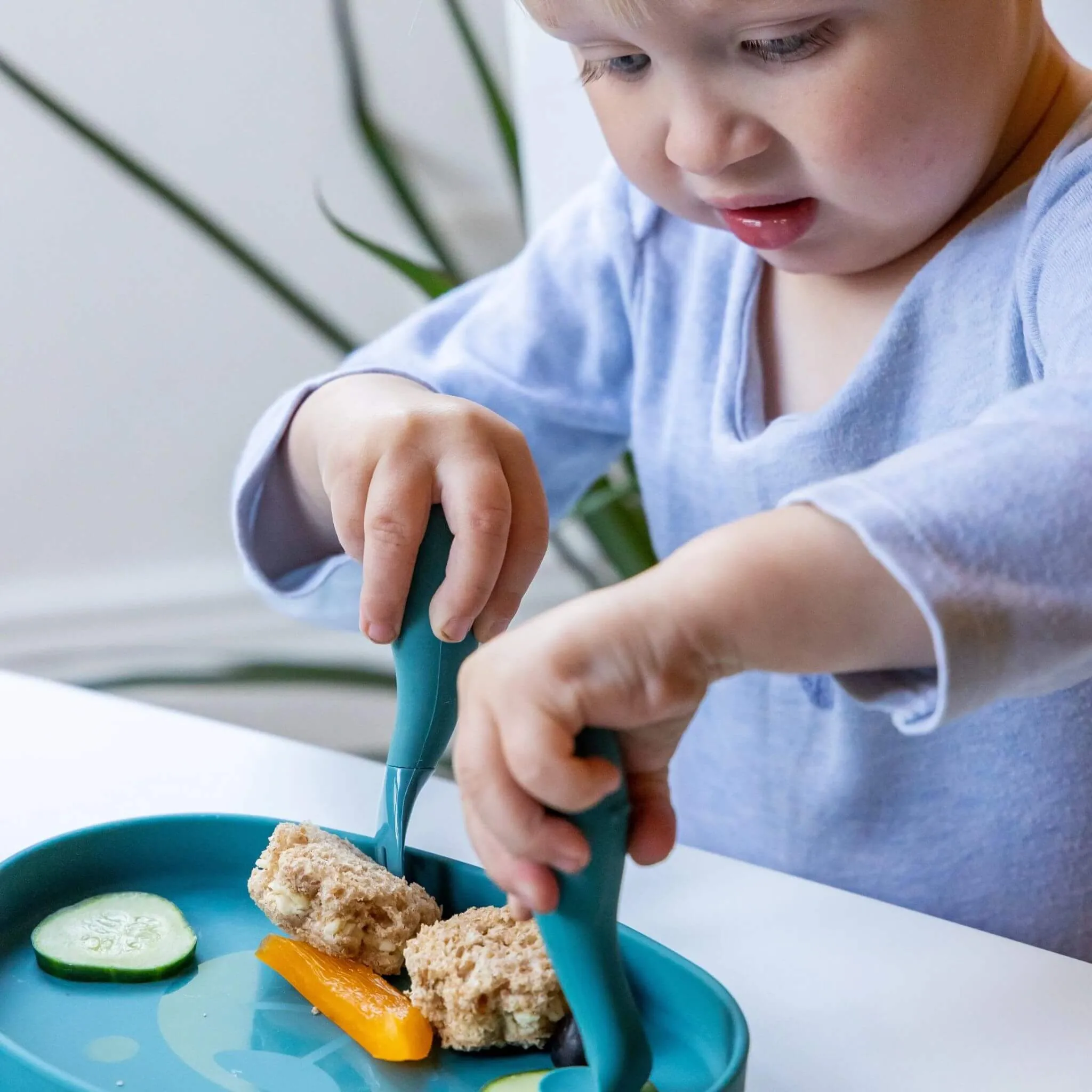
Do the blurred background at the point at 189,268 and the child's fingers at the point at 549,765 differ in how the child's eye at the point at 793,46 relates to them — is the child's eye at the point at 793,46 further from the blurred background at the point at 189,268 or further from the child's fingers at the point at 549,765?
the blurred background at the point at 189,268

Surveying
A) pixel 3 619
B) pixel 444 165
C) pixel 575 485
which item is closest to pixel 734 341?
pixel 575 485

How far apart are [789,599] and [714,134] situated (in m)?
0.23

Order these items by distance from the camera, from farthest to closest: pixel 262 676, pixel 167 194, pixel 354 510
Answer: pixel 262 676 < pixel 167 194 < pixel 354 510

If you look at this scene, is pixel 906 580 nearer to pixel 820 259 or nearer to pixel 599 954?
pixel 599 954

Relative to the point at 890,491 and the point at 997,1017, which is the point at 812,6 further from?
the point at 997,1017

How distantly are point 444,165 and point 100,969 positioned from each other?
1128mm

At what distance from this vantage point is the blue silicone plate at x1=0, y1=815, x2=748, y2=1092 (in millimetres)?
380

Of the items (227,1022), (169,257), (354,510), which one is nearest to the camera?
(227,1022)

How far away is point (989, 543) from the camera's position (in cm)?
33

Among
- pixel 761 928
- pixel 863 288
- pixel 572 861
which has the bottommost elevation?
pixel 761 928

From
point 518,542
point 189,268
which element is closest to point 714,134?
point 518,542

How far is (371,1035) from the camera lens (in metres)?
0.40

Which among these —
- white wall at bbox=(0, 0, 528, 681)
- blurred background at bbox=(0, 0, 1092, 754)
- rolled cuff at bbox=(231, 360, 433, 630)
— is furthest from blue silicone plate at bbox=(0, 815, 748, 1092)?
white wall at bbox=(0, 0, 528, 681)

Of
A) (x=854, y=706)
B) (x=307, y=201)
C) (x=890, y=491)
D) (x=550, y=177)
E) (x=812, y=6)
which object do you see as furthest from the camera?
(x=307, y=201)
